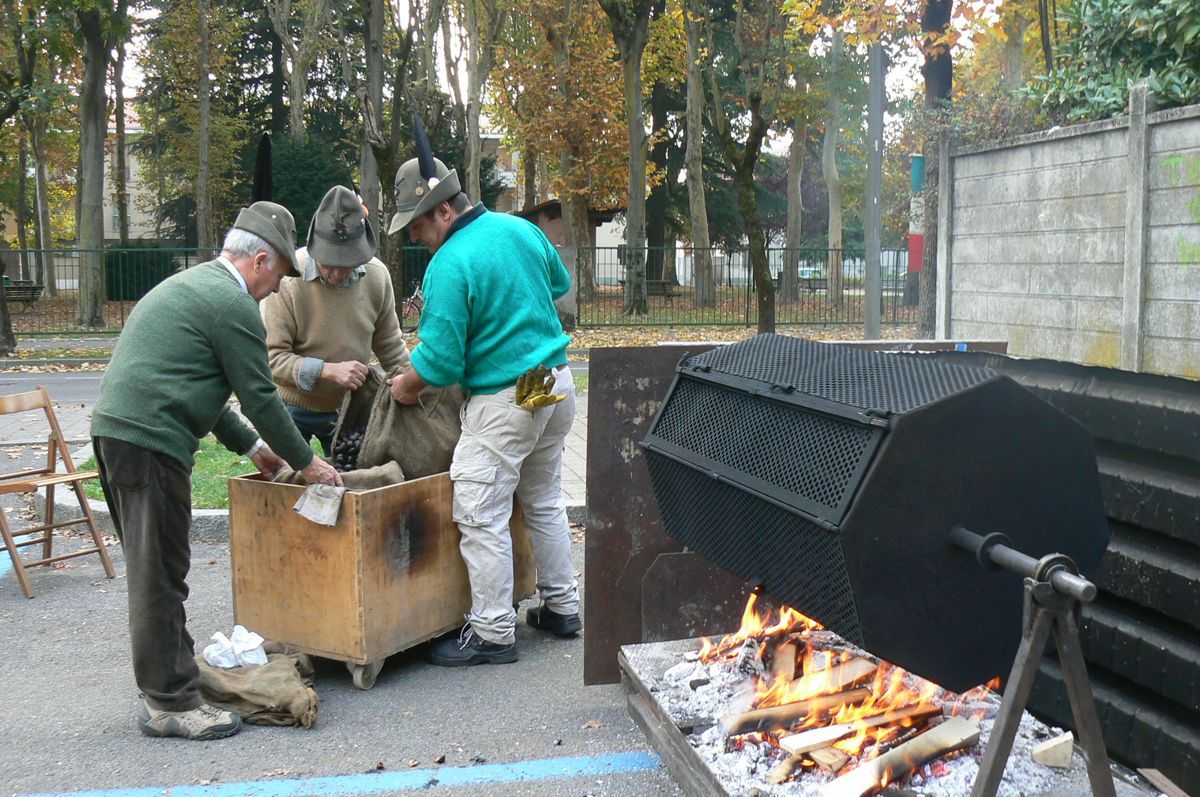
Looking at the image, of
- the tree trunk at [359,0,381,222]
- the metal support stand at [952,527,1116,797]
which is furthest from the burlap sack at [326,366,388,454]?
the tree trunk at [359,0,381,222]

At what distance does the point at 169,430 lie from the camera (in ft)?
12.1

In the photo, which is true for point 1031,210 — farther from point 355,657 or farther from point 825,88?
point 825,88

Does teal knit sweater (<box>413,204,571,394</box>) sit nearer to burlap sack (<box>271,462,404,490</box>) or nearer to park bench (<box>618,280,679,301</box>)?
burlap sack (<box>271,462,404,490</box>)

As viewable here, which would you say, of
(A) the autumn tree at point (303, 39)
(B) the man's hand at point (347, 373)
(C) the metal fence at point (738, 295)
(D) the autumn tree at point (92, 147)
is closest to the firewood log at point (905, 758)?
(B) the man's hand at point (347, 373)

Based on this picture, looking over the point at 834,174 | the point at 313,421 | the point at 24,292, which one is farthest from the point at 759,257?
the point at 24,292

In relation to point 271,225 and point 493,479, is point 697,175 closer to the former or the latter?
point 493,479

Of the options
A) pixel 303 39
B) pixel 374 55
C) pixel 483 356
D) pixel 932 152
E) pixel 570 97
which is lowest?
pixel 483 356

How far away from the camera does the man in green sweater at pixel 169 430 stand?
366 cm

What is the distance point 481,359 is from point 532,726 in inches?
59.1

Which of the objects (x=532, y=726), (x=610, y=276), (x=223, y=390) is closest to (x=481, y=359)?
(x=223, y=390)

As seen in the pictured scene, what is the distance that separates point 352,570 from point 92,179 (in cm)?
1992

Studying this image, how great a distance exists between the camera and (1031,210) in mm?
8852

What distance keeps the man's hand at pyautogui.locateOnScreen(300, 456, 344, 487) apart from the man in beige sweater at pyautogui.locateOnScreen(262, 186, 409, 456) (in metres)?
0.72

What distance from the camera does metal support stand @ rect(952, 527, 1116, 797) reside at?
2068 millimetres
